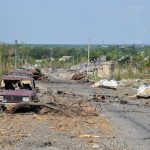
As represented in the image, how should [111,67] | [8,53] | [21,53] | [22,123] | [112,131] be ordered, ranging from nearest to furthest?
[112,131], [22,123], [8,53], [111,67], [21,53]

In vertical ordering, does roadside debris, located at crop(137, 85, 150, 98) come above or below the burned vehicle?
below

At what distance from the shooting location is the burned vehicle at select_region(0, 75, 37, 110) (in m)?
25.4

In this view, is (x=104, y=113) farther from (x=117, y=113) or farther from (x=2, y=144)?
(x=2, y=144)

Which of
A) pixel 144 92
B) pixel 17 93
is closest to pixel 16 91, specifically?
pixel 17 93

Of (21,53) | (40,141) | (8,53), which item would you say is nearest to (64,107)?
(40,141)

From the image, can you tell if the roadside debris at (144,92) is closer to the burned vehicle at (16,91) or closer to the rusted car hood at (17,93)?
the burned vehicle at (16,91)

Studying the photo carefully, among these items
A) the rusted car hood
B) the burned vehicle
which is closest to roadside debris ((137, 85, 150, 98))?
the burned vehicle

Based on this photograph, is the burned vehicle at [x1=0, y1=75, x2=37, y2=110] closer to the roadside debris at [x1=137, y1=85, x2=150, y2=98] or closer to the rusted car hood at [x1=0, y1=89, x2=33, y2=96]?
the rusted car hood at [x1=0, y1=89, x2=33, y2=96]

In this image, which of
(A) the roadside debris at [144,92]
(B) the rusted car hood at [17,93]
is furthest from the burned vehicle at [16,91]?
(A) the roadside debris at [144,92]

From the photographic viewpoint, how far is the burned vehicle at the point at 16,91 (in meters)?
25.4

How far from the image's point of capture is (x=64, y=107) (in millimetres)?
25984

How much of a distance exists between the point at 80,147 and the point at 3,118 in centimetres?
801

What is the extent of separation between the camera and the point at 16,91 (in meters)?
26.1

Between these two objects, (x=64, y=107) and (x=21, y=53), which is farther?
Answer: (x=21, y=53)
